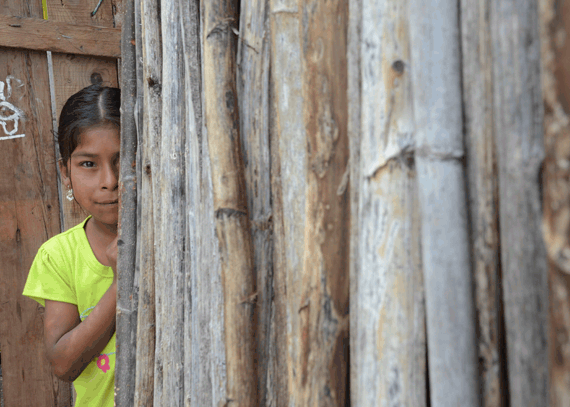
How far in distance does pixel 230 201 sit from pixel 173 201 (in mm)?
335

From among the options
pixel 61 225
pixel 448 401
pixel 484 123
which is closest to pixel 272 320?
pixel 448 401

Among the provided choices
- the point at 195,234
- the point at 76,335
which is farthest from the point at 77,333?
the point at 195,234

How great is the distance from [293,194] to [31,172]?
1953 millimetres

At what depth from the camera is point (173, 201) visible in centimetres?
112

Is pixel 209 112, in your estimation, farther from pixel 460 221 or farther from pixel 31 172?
pixel 31 172

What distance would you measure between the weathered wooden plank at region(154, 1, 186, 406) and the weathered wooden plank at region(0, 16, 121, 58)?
4.40 ft

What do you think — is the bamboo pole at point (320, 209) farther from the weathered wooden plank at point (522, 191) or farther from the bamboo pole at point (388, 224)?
the weathered wooden plank at point (522, 191)

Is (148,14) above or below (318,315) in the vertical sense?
above

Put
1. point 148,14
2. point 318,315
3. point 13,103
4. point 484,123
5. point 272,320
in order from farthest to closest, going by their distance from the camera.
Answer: point 13,103 → point 148,14 → point 272,320 → point 318,315 → point 484,123

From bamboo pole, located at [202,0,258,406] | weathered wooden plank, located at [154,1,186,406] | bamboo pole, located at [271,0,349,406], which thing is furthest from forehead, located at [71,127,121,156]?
bamboo pole, located at [271,0,349,406]

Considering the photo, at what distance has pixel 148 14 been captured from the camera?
48.4 inches

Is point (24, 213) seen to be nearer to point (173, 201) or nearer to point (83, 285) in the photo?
point (83, 285)

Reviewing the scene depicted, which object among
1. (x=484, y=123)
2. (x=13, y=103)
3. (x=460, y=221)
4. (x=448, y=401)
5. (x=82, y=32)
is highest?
(x=82, y=32)

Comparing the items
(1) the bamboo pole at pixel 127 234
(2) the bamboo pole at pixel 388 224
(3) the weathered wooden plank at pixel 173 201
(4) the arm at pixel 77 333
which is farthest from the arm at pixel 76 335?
(2) the bamboo pole at pixel 388 224
